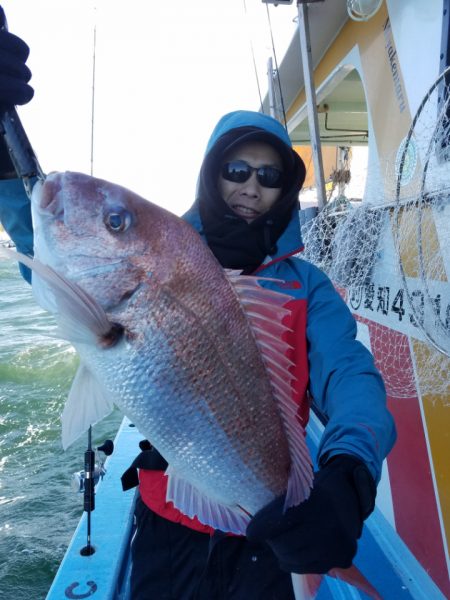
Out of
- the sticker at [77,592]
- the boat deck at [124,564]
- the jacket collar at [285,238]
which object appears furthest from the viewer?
the boat deck at [124,564]

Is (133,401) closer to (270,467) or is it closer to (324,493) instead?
(270,467)

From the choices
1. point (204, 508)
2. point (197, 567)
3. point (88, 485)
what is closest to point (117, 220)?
point (204, 508)

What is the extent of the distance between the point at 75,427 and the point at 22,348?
36.9 feet

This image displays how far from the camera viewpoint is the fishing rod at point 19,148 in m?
1.33

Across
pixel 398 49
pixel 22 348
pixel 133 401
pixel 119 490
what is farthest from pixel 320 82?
pixel 22 348

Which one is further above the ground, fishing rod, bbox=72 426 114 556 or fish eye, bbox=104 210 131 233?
fish eye, bbox=104 210 131 233

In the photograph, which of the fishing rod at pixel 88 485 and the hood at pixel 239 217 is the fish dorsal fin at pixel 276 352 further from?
the fishing rod at pixel 88 485

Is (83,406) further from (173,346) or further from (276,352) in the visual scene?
(276,352)

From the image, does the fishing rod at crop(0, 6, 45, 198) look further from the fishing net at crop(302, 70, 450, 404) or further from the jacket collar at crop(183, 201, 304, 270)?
the fishing net at crop(302, 70, 450, 404)

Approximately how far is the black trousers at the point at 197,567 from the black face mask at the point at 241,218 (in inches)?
44.0

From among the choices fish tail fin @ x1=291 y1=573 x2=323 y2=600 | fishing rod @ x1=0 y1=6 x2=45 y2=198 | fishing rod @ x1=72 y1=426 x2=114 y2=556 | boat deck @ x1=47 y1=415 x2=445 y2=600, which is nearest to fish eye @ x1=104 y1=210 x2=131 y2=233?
fishing rod @ x1=0 y1=6 x2=45 y2=198

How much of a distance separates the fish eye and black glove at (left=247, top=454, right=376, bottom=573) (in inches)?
33.8

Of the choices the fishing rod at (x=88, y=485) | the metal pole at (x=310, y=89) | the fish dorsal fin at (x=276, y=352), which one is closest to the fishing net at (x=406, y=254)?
the metal pole at (x=310, y=89)

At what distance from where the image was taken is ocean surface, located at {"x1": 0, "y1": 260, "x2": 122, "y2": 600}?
399 cm
